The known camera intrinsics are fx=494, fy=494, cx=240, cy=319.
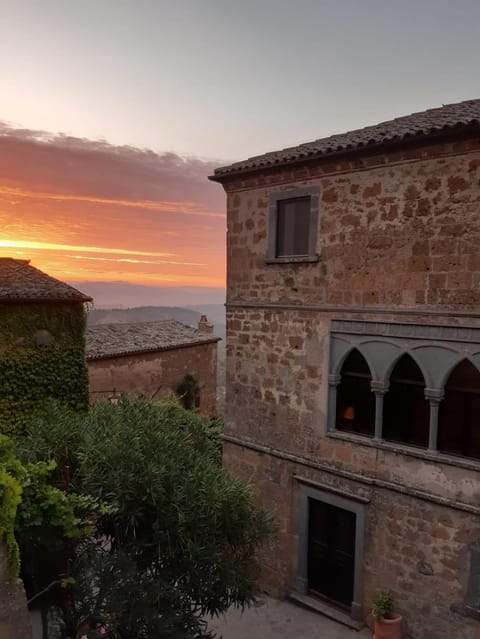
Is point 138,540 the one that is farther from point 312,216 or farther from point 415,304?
point 312,216

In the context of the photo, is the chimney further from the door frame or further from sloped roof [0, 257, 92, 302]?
the door frame

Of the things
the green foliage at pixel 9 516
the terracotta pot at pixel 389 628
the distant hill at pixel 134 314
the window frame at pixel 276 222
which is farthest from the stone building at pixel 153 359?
the distant hill at pixel 134 314

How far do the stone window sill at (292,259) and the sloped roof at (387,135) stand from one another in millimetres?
2016

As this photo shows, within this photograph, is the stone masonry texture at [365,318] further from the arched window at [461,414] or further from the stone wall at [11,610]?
the stone wall at [11,610]

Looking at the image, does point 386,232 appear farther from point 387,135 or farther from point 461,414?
point 461,414

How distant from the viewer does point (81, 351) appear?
51.8ft

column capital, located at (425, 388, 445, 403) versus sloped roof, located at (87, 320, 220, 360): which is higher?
column capital, located at (425, 388, 445, 403)

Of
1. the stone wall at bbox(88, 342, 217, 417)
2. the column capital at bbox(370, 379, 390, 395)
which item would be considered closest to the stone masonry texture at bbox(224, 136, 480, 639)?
the column capital at bbox(370, 379, 390, 395)

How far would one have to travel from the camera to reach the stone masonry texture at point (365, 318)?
346 inches

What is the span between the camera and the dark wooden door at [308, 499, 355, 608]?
34.8 feet

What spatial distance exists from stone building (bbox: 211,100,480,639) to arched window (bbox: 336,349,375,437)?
0.02 meters

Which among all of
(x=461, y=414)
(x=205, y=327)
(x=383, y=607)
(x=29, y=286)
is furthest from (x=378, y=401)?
(x=205, y=327)

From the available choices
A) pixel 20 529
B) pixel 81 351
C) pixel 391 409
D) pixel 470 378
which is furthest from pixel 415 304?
pixel 81 351

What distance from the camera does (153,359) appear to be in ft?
79.8
